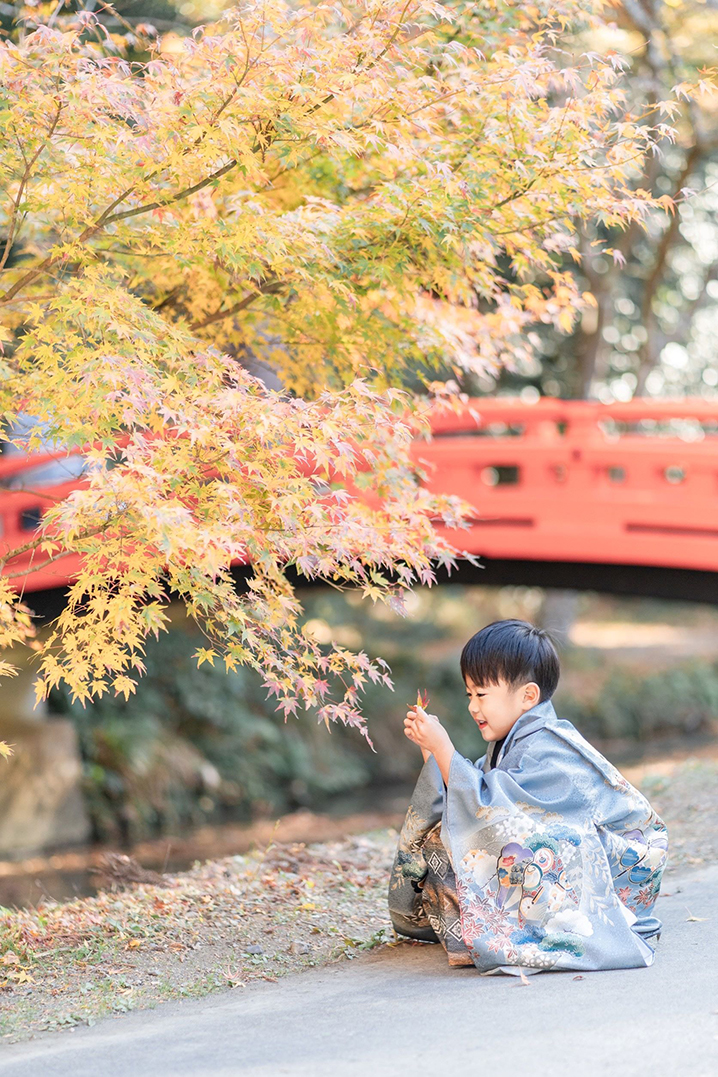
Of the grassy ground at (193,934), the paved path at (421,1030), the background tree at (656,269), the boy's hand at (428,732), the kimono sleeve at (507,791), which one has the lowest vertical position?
the grassy ground at (193,934)

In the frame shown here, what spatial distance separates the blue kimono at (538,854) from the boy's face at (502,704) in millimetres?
48

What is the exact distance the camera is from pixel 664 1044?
258 centimetres

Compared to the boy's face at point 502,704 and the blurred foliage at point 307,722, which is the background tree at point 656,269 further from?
the boy's face at point 502,704

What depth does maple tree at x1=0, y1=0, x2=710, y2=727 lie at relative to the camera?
3.28 m

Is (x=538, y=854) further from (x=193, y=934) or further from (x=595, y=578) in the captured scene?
(x=595, y=578)

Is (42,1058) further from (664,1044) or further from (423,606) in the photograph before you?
(423,606)

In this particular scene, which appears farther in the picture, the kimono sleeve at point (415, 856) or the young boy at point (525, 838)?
the kimono sleeve at point (415, 856)

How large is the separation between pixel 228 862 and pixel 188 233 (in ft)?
11.5

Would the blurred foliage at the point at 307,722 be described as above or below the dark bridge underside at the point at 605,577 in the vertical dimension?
below

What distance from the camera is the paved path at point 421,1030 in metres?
2.54

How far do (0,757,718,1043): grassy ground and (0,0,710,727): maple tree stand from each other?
86 cm

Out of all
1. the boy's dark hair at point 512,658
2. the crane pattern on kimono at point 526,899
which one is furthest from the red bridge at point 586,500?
the crane pattern on kimono at point 526,899

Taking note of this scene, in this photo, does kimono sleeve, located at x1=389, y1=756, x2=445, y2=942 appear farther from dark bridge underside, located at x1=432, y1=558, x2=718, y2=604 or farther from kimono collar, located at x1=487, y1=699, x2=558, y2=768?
dark bridge underside, located at x1=432, y1=558, x2=718, y2=604

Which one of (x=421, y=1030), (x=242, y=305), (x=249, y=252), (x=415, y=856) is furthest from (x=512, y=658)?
(x=242, y=305)
